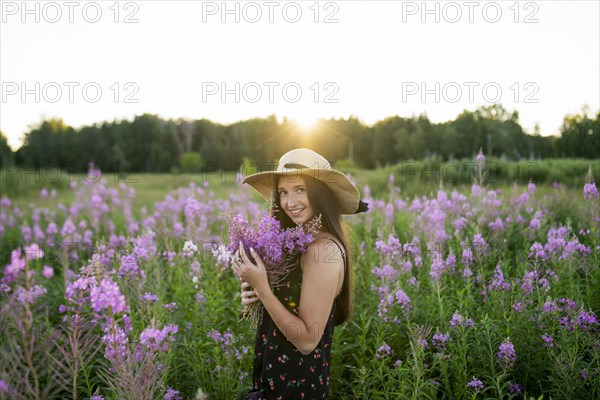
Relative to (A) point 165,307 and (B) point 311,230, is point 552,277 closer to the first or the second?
(B) point 311,230

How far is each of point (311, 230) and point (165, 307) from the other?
1.77m

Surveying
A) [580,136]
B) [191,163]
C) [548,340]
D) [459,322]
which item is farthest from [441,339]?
[191,163]

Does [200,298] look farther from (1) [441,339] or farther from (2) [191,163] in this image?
(2) [191,163]

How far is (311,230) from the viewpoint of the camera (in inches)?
103

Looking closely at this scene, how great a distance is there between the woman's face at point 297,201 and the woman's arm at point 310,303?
35 cm

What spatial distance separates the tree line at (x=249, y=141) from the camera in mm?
33594

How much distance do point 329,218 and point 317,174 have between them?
28cm

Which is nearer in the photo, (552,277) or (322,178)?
(322,178)

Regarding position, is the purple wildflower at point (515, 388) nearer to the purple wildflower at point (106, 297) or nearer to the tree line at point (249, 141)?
the purple wildflower at point (106, 297)

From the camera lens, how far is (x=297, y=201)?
283 cm

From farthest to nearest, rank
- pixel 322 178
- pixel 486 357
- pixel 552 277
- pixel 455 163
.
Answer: pixel 455 163, pixel 552 277, pixel 486 357, pixel 322 178

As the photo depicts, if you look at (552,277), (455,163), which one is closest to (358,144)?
(455,163)

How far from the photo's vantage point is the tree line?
3359 cm

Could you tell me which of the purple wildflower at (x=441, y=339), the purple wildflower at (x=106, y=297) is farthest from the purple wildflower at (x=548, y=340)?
the purple wildflower at (x=106, y=297)
